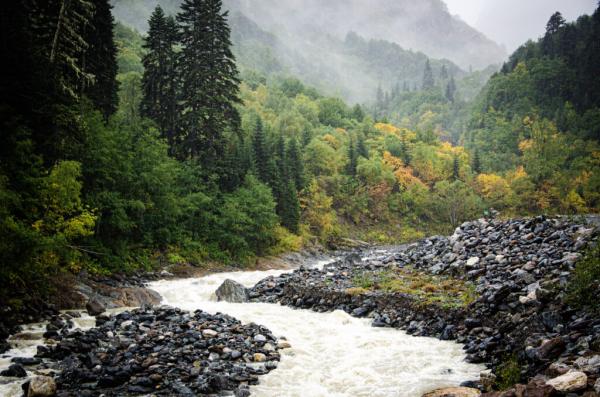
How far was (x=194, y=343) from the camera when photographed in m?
11.5

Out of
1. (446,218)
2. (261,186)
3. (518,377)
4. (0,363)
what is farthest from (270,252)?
(446,218)

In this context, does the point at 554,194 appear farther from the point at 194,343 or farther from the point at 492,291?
the point at 194,343

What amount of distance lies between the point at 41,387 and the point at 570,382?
10042 mm

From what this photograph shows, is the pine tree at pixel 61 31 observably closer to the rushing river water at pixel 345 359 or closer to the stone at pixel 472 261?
the rushing river water at pixel 345 359

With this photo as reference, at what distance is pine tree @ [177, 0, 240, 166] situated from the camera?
37.9 m

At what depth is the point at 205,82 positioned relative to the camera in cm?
3809

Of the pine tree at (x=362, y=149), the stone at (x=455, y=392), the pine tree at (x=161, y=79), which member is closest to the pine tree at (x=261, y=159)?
the pine tree at (x=161, y=79)

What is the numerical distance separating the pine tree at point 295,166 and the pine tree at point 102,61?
30335 mm

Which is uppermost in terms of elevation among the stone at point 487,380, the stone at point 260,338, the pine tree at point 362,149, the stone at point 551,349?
the pine tree at point 362,149

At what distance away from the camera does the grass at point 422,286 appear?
47.5 feet

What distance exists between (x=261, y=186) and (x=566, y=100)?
396ft

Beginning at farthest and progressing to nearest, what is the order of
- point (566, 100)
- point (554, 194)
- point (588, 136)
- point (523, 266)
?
point (566, 100) < point (588, 136) < point (554, 194) < point (523, 266)

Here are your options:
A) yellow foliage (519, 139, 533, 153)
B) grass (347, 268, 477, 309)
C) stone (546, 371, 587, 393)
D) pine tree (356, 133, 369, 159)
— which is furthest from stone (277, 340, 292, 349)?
yellow foliage (519, 139, 533, 153)

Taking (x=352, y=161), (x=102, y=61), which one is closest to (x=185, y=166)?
(x=102, y=61)
